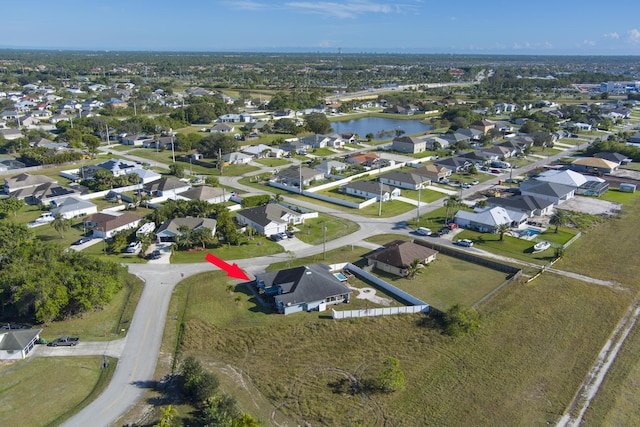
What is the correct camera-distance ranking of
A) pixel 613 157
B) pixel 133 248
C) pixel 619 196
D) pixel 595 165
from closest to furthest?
pixel 133 248
pixel 619 196
pixel 595 165
pixel 613 157

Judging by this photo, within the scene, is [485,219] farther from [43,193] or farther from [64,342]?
[43,193]

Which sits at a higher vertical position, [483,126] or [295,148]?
[483,126]

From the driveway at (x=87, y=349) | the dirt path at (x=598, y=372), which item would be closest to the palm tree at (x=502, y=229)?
the dirt path at (x=598, y=372)

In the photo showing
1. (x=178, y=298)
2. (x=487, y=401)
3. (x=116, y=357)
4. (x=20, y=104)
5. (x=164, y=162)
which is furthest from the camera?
(x=20, y=104)

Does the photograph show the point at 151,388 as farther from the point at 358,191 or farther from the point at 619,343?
the point at 358,191

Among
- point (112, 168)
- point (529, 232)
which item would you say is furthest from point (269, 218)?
point (112, 168)

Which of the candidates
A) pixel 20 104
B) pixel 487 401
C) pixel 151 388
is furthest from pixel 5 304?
pixel 20 104

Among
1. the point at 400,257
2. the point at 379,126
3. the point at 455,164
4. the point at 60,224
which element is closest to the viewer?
the point at 400,257
